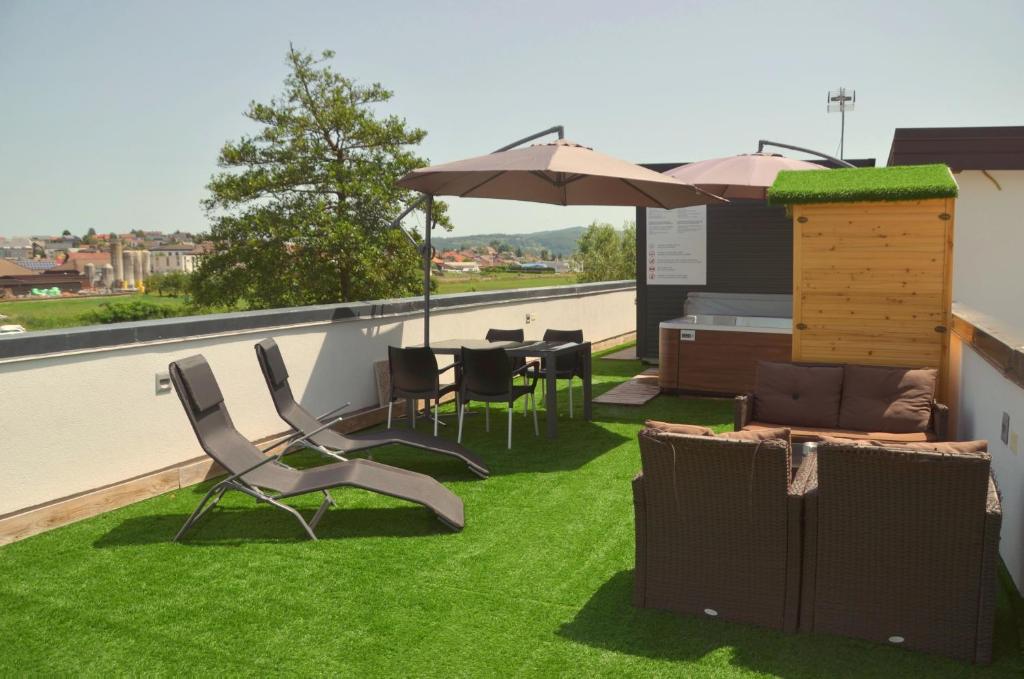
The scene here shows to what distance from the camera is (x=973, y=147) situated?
Result: 34.0ft

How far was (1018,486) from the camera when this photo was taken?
3.68 meters

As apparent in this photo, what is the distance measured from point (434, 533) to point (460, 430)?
2.36m

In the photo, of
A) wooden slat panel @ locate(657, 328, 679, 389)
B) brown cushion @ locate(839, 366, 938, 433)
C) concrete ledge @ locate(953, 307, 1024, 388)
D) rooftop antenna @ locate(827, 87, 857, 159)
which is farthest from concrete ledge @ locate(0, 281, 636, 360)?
rooftop antenna @ locate(827, 87, 857, 159)

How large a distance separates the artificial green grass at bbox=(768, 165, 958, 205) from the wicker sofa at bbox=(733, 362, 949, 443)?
4.11 feet

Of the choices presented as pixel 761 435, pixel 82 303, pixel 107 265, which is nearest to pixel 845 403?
pixel 761 435

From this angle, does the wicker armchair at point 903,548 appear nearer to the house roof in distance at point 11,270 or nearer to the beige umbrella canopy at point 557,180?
the beige umbrella canopy at point 557,180

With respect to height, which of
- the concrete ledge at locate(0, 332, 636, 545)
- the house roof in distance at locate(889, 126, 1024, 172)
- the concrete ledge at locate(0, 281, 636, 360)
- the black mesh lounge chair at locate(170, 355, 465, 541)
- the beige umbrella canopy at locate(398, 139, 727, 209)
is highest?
the house roof in distance at locate(889, 126, 1024, 172)

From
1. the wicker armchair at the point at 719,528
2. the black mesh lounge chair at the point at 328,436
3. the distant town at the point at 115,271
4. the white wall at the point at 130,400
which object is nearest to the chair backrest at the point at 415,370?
the white wall at the point at 130,400

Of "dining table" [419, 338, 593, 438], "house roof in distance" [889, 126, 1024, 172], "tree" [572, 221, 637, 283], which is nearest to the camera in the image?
"dining table" [419, 338, 593, 438]

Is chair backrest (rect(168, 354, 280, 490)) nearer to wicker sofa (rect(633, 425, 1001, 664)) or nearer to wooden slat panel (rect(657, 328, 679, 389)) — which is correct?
wicker sofa (rect(633, 425, 1001, 664))

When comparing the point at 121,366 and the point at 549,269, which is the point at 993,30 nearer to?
the point at 121,366

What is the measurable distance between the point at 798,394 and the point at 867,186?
5.38ft

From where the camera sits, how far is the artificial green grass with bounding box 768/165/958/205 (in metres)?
5.80

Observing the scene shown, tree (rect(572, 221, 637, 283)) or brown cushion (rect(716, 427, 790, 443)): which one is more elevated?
tree (rect(572, 221, 637, 283))
